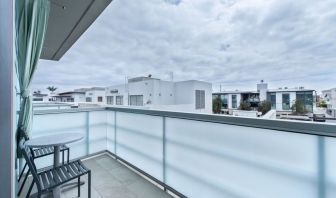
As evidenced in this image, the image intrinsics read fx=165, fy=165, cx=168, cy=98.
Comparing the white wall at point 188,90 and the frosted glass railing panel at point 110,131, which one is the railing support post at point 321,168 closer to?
the frosted glass railing panel at point 110,131

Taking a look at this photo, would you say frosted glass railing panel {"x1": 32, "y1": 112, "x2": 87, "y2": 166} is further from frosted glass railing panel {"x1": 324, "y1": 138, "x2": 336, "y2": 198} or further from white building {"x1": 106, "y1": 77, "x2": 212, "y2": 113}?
white building {"x1": 106, "y1": 77, "x2": 212, "y2": 113}

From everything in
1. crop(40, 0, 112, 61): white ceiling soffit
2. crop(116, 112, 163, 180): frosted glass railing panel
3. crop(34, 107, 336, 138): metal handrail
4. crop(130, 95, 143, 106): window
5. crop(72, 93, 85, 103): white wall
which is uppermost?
crop(40, 0, 112, 61): white ceiling soffit

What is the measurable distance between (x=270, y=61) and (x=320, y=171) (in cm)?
1219

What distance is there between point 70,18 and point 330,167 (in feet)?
12.0

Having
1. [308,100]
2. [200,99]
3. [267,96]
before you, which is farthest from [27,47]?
[267,96]

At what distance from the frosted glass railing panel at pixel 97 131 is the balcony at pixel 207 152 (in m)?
0.02

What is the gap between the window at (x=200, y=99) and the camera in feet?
44.5

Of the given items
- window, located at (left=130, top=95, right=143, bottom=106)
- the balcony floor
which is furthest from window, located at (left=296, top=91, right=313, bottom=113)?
window, located at (left=130, top=95, right=143, bottom=106)

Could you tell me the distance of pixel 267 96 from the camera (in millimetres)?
14680

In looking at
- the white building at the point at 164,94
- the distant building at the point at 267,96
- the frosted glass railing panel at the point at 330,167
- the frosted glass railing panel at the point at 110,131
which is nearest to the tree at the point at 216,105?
the distant building at the point at 267,96

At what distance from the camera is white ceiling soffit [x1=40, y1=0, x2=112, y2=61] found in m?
2.39

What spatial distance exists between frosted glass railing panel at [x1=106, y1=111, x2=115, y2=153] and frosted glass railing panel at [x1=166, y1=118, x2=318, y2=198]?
1.58 m

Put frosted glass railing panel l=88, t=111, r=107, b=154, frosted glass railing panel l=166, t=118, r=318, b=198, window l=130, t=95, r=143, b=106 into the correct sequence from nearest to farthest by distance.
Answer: frosted glass railing panel l=166, t=118, r=318, b=198
frosted glass railing panel l=88, t=111, r=107, b=154
window l=130, t=95, r=143, b=106

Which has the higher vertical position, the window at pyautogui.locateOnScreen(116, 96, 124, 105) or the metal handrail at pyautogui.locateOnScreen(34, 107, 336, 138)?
the window at pyautogui.locateOnScreen(116, 96, 124, 105)
